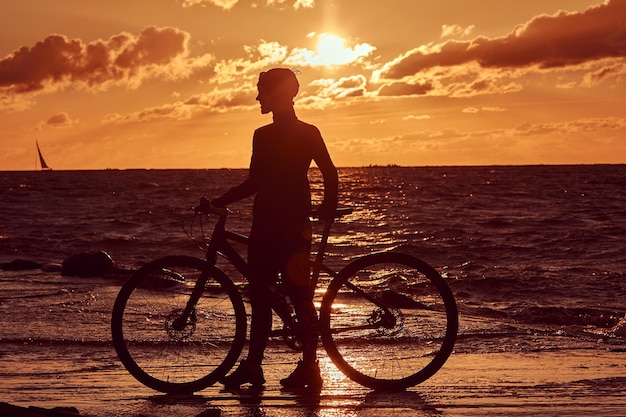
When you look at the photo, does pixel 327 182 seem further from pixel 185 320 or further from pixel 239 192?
pixel 185 320

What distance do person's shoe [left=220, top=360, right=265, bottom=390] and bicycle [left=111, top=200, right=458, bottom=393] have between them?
0.10 metres

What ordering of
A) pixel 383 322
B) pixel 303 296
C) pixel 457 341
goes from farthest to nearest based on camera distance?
pixel 457 341 < pixel 383 322 < pixel 303 296

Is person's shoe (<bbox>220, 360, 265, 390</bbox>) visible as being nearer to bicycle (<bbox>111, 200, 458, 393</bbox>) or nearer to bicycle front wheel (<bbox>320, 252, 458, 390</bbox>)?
bicycle (<bbox>111, 200, 458, 393</bbox>)

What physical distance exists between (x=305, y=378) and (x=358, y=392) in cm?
37

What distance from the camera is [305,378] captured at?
600 cm

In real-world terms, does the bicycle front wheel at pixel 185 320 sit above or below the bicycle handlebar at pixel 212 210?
below

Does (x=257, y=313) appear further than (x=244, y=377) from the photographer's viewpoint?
Yes

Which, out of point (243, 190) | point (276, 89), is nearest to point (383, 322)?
point (243, 190)

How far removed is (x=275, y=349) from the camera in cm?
778

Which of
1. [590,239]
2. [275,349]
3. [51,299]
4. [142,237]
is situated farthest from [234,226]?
[275,349]

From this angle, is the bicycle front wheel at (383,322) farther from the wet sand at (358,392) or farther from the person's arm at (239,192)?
the person's arm at (239,192)

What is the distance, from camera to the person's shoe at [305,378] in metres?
5.96

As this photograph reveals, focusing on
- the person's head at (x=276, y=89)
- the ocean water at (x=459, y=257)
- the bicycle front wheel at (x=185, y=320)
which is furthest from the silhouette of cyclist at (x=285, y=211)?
the ocean water at (x=459, y=257)

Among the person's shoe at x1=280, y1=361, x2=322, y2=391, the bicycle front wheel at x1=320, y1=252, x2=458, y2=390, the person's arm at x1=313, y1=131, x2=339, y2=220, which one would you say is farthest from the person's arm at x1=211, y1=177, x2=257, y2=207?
the person's shoe at x1=280, y1=361, x2=322, y2=391
